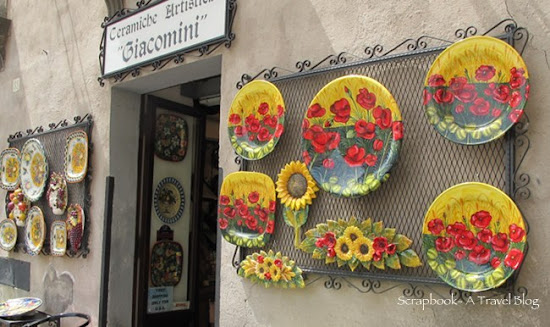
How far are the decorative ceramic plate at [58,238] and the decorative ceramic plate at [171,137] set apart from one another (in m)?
1.03

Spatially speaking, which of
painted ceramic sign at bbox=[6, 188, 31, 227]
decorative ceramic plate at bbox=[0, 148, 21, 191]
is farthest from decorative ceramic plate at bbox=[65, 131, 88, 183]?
decorative ceramic plate at bbox=[0, 148, 21, 191]

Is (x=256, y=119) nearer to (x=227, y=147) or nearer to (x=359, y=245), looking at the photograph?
(x=227, y=147)

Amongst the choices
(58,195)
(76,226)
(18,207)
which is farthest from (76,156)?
(18,207)

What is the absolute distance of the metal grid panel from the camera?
2.35m

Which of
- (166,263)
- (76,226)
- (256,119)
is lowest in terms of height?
(166,263)

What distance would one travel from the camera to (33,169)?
499 cm

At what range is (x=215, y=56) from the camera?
11.6 feet

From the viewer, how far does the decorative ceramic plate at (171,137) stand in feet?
15.3

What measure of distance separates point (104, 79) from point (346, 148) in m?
2.54

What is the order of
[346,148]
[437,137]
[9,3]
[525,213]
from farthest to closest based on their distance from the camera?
[9,3], [346,148], [437,137], [525,213]

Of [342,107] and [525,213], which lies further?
[342,107]

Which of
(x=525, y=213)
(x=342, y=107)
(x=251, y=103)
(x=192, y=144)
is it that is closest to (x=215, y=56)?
(x=251, y=103)

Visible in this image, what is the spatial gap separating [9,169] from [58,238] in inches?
47.9

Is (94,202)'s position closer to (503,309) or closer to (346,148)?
(346,148)
